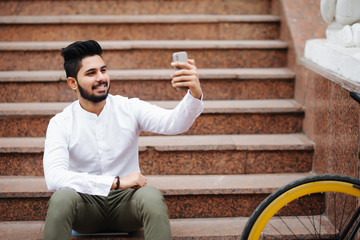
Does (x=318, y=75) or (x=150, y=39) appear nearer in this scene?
(x=318, y=75)

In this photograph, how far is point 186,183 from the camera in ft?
10.1

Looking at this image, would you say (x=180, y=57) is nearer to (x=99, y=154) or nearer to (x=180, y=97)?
(x=99, y=154)

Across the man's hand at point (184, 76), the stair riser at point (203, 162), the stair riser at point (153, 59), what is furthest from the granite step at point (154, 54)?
the man's hand at point (184, 76)

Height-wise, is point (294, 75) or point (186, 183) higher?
point (294, 75)

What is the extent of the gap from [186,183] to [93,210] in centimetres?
82

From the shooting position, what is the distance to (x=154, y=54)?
4012 mm

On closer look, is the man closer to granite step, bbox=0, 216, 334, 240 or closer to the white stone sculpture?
granite step, bbox=0, 216, 334, 240

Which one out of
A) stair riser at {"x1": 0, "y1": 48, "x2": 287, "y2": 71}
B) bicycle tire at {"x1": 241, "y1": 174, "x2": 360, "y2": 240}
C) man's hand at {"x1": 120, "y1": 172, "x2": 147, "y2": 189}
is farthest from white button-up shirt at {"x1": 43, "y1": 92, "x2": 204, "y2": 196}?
stair riser at {"x1": 0, "y1": 48, "x2": 287, "y2": 71}

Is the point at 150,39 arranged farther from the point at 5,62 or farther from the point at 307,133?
the point at 307,133

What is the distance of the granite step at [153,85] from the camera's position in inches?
144

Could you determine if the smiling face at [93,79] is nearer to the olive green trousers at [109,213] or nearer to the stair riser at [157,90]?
the olive green trousers at [109,213]

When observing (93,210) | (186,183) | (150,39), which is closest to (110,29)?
(150,39)

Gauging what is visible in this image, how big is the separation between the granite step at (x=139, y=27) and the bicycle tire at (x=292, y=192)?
2521mm

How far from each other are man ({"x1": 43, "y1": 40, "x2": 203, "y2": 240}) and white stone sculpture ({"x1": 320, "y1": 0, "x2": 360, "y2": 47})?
4.18ft
